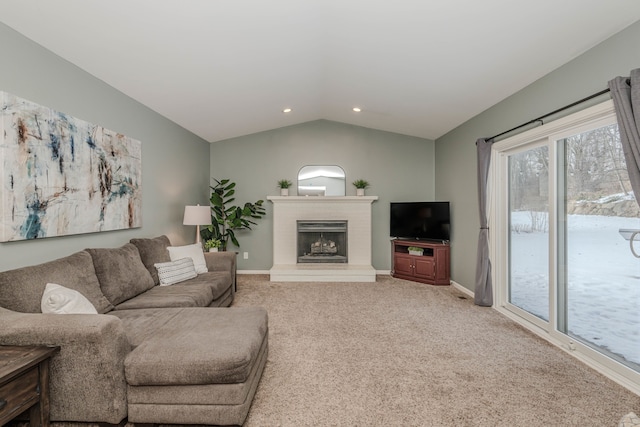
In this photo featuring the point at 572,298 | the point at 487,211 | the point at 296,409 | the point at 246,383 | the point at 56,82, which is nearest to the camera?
the point at 246,383

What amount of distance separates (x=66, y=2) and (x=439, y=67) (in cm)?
305

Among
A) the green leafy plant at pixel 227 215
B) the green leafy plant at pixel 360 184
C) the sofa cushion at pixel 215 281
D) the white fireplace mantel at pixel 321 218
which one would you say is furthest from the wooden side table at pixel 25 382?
the green leafy plant at pixel 360 184

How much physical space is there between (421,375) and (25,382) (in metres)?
2.29

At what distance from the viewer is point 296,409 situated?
1.92 meters

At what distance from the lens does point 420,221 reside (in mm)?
5453

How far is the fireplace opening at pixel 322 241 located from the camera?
229 inches

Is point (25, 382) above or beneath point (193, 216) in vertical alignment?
beneath

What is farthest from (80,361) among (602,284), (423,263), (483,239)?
Result: (423,263)

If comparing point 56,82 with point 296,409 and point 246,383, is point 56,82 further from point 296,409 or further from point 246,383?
point 296,409

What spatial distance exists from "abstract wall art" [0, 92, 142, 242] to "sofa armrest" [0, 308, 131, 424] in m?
0.89

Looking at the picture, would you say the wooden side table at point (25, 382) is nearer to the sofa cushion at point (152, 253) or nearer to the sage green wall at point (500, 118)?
the sofa cushion at point (152, 253)

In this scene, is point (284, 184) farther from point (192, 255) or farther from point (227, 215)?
point (192, 255)

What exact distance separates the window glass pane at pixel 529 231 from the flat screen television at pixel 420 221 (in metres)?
1.43

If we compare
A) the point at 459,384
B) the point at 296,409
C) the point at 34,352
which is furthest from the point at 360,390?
the point at 34,352
